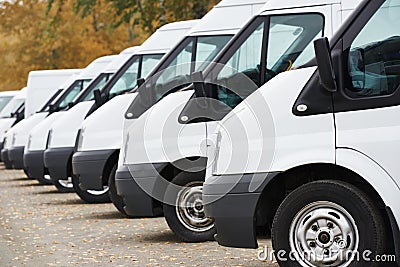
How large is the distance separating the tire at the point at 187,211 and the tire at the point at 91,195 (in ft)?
19.2

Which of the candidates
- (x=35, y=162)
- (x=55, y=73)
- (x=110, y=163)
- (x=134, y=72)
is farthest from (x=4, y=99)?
(x=110, y=163)

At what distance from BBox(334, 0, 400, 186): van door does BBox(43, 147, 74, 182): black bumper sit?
10.8m

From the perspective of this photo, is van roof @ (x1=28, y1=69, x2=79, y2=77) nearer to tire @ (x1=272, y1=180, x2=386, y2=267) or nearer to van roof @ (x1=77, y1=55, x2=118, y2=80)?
van roof @ (x1=77, y1=55, x2=118, y2=80)

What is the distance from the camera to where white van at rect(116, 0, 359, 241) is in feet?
36.0

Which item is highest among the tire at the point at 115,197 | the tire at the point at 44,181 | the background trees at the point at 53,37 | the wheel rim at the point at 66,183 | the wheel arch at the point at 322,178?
the background trees at the point at 53,37

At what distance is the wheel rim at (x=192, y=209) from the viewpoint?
1155 centimetres

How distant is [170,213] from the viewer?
38.3ft

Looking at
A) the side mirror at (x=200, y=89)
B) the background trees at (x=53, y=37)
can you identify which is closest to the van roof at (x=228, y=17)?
the side mirror at (x=200, y=89)

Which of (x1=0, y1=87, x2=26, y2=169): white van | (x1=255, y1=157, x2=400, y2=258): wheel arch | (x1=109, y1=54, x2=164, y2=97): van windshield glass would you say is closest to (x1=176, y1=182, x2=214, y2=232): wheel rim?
(x1=255, y1=157, x2=400, y2=258): wheel arch

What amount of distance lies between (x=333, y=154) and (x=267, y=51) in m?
3.17

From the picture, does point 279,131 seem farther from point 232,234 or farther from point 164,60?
point 164,60

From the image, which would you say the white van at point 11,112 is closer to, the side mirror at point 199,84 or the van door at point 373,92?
the side mirror at point 199,84

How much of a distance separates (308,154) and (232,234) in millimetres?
890

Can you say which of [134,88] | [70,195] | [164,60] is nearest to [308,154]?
[164,60]
